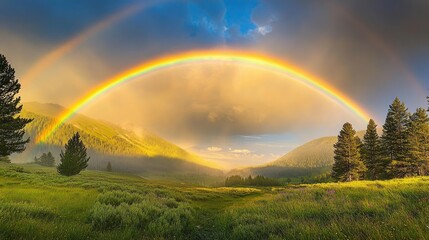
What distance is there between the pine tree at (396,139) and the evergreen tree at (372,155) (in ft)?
7.57

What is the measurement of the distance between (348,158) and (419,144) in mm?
14352

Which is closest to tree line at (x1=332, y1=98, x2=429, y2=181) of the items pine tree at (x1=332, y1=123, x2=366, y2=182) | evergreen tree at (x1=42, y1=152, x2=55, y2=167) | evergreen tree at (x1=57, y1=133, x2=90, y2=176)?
pine tree at (x1=332, y1=123, x2=366, y2=182)

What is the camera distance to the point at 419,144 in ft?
170

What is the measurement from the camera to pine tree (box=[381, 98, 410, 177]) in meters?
52.5

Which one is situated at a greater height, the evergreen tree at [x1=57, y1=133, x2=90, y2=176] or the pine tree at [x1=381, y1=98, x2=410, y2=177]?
the pine tree at [x1=381, y1=98, x2=410, y2=177]

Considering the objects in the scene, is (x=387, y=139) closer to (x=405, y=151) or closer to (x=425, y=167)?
(x=405, y=151)

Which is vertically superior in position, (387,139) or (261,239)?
(387,139)

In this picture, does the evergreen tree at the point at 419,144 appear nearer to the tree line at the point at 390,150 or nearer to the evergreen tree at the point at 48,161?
the tree line at the point at 390,150

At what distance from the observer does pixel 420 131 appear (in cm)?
5181

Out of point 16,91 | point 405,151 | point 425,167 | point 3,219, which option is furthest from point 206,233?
point 425,167

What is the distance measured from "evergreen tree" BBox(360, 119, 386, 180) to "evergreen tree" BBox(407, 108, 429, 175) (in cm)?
694

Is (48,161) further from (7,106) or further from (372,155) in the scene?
(372,155)

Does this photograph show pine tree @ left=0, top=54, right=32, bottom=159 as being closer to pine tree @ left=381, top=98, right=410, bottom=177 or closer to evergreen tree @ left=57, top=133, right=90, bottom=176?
evergreen tree @ left=57, top=133, right=90, bottom=176

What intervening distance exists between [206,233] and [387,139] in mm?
60426
